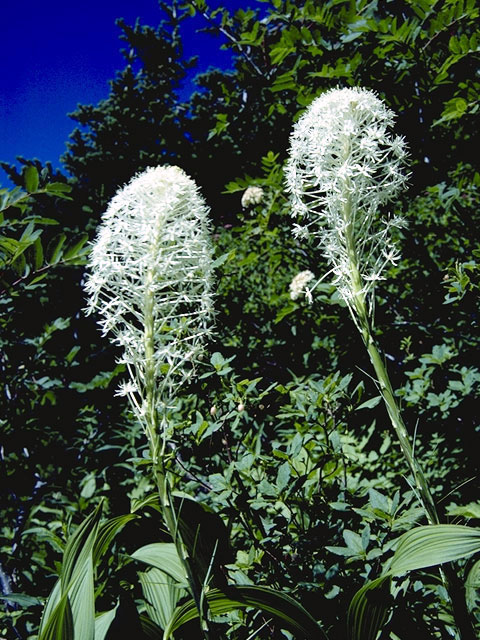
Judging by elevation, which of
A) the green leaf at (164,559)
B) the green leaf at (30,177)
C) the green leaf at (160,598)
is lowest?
the green leaf at (160,598)

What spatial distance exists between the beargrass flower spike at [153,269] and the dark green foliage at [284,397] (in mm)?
382

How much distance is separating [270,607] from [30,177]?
2318 mm

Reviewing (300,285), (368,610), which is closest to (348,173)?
(368,610)

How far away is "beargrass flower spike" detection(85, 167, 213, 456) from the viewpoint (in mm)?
1386

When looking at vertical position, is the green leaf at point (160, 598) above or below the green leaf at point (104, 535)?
below

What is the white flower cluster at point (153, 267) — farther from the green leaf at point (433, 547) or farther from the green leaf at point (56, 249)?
the green leaf at point (56, 249)

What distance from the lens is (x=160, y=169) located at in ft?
5.27

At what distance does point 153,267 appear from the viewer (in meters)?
1.41

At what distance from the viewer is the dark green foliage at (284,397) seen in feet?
5.04

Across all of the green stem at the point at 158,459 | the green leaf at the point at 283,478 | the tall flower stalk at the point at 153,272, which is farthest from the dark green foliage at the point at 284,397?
the tall flower stalk at the point at 153,272

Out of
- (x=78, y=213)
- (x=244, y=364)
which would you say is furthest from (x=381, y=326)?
(x=78, y=213)

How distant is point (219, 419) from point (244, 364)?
121 cm

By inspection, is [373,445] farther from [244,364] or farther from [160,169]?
[160,169]

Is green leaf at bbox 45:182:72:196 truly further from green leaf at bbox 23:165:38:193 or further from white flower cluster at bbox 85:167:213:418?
white flower cluster at bbox 85:167:213:418
